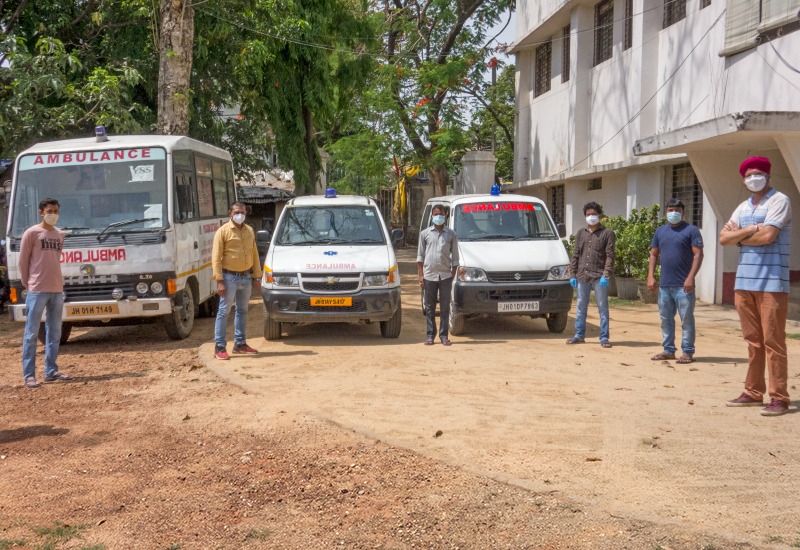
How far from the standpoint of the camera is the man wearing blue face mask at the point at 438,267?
10.5m

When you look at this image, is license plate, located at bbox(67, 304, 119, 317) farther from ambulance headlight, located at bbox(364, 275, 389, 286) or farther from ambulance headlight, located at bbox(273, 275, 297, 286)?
ambulance headlight, located at bbox(364, 275, 389, 286)

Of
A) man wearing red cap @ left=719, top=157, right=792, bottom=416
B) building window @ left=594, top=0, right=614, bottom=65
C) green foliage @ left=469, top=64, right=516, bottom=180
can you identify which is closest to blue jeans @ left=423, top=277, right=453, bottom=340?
man wearing red cap @ left=719, top=157, right=792, bottom=416

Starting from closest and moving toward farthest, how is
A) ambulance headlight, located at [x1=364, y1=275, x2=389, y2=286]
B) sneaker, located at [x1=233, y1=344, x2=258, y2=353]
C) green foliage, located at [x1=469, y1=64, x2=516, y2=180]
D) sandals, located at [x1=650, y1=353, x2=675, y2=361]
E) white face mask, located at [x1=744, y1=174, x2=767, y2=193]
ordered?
white face mask, located at [x1=744, y1=174, x2=767, y2=193] → sandals, located at [x1=650, y1=353, x2=675, y2=361] → sneaker, located at [x1=233, y1=344, x2=258, y2=353] → ambulance headlight, located at [x1=364, y1=275, x2=389, y2=286] → green foliage, located at [x1=469, y1=64, x2=516, y2=180]

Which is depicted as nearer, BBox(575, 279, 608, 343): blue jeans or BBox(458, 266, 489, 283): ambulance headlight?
BBox(575, 279, 608, 343): blue jeans

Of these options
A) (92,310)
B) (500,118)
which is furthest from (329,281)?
(500,118)

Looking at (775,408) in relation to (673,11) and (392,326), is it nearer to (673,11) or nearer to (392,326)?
(392,326)

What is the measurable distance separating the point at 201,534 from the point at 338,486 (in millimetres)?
990

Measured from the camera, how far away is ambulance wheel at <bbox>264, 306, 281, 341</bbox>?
36.0 feet

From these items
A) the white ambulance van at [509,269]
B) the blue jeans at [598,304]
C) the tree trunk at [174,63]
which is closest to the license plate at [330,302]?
the white ambulance van at [509,269]

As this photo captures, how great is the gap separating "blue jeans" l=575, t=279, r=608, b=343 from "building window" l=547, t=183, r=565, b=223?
12332mm

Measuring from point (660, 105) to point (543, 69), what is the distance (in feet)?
24.6

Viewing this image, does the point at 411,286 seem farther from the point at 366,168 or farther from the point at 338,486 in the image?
the point at 338,486

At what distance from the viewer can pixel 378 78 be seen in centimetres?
2528

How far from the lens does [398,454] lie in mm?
5699
